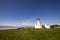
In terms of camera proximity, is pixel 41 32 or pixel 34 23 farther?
pixel 34 23

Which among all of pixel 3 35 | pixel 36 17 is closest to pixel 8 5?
pixel 36 17

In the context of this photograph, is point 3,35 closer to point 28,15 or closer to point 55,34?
point 55,34

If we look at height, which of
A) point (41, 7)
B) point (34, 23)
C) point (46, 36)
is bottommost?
point (46, 36)

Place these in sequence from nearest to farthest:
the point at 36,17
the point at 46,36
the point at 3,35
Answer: the point at 3,35 → the point at 46,36 → the point at 36,17

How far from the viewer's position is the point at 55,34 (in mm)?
1371

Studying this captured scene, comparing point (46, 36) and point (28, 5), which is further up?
point (28, 5)

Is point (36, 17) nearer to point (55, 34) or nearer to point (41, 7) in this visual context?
point (41, 7)

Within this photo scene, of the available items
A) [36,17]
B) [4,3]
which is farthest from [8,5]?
[36,17]

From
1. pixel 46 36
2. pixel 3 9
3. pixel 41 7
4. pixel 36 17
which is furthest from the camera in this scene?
pixel 41 7

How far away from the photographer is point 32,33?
4.27 ft

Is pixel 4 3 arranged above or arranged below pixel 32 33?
above

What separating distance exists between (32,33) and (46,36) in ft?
0.57

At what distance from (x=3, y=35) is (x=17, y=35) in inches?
5.9

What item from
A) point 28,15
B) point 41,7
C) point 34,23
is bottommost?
point 34,23
